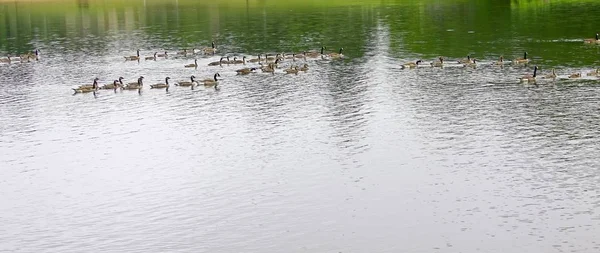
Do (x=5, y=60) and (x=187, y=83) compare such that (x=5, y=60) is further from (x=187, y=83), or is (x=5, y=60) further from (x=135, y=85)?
(x=187, y=83)

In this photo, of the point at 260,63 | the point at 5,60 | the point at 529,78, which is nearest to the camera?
the point at 529,78

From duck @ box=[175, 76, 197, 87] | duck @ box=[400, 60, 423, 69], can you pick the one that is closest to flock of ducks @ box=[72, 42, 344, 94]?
duck @ box=[175, 76, 197, 87]

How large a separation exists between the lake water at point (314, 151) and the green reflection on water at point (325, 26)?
2.27 feet

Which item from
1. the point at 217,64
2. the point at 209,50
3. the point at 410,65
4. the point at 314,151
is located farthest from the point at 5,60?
the point at 314,151

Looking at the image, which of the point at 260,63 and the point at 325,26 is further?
the point at 325,26

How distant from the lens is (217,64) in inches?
2894

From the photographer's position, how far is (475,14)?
4040 inches

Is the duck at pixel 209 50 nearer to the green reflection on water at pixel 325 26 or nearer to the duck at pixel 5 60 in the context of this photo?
the green reflection on water at pixel 325 26

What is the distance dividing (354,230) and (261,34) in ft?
190

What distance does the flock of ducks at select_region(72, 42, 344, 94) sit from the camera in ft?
214

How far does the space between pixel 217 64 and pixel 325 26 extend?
85.1 ft

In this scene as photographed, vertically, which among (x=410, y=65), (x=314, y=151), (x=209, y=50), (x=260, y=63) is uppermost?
(x=209, y=50)

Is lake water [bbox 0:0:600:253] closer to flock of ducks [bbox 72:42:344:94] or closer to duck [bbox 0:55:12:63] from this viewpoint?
flock of ducks [bbox 72:42:344:94]

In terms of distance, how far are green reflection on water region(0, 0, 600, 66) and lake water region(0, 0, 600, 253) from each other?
692 mm
